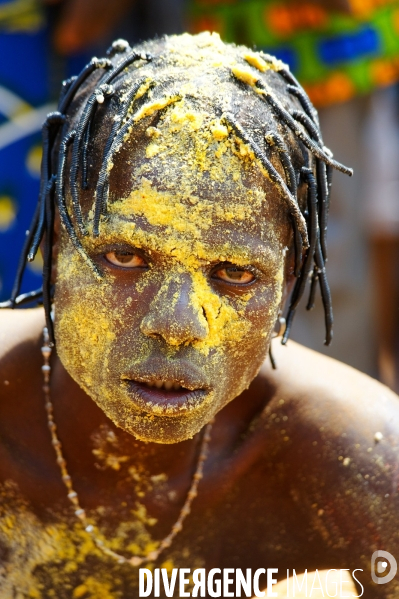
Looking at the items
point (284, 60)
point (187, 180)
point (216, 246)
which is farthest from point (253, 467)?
point (284, 60)

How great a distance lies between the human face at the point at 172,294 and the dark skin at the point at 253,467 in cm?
31

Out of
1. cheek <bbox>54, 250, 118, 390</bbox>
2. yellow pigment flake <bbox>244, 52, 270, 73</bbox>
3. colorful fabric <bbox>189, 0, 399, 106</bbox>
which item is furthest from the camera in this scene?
colorful fabric <bbox>189, 0, 399, 106</bbox>

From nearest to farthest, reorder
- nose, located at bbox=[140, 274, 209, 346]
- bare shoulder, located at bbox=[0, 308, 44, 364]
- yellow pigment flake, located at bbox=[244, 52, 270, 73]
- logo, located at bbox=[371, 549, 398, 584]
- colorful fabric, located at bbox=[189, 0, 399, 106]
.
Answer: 1. nose, located at bbox=[140, 274, 209, 346]
2. yellow pigment flake, located at bbox=[244, 52, 270, 73]
3. logo, located at bbox=[371, 549, 398, 584]
4. bare shoulder, located at bbox=[0, 308, 44, 364]
5. colorful fabric, located at bbox=[189, 0, 399, 106]

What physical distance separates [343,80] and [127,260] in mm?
2787

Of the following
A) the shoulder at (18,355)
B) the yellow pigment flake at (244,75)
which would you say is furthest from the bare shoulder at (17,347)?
the yellow pigment flake at (244,75)

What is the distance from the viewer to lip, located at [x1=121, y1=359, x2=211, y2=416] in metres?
1.87

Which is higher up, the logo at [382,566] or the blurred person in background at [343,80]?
the blurred person in background at [343,80]

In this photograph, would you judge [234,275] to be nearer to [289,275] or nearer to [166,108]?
[289,275]

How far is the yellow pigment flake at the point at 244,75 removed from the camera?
204 cm

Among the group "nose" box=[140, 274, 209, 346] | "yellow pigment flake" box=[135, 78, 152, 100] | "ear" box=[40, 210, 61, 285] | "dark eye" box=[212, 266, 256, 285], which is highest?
"yellow pigment flake" box=[135, 78, 152, 100]

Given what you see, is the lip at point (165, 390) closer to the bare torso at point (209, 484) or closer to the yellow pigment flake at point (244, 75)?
the bare torso at point (209, 484)

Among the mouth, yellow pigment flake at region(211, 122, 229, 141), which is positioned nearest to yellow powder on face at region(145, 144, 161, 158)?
yellow pigment flake at region(211, 122, 229, 141)

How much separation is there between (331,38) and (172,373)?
292 cm

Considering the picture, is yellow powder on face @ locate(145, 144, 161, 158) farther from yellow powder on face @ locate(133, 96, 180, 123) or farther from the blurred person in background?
the blurred person in background
